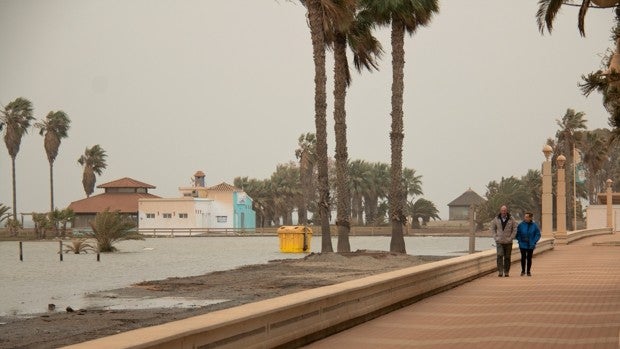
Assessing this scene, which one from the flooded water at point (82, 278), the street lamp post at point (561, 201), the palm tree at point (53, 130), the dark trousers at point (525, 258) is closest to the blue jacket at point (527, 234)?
the dark trousers at point (525, 258)

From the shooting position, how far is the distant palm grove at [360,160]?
4412 centimetres

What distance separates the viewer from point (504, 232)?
28.4 meters

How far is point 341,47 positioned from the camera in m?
47.2

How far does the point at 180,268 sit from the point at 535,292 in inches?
1280

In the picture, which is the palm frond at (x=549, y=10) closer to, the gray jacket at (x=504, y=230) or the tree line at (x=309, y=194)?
the gray jacket at (x=504, y=230)

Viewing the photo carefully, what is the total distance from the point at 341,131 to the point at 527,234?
18.5m

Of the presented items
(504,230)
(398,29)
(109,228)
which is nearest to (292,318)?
(504,230)

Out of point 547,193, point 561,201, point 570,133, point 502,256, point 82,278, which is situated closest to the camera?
point 502,256

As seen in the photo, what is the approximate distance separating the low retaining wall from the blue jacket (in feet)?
22.3

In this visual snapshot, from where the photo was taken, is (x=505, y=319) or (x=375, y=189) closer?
(x=505, y=319)

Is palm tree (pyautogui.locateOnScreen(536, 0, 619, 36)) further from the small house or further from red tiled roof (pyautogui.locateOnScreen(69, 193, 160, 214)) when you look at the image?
the small house

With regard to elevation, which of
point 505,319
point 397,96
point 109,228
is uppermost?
point 397,96

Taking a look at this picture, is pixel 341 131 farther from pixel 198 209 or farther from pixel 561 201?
pixel 198 209

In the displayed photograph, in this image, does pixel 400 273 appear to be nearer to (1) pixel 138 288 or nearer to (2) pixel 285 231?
(1) pixel 138 288
